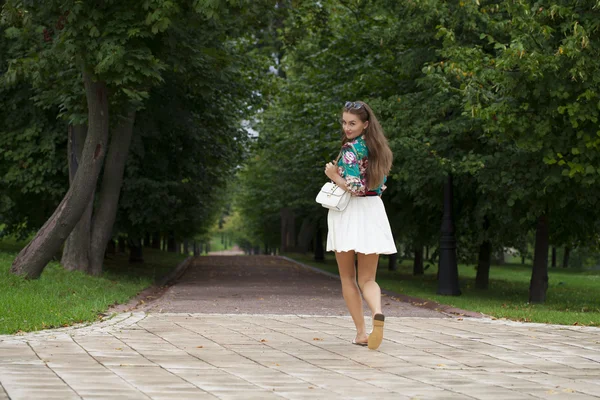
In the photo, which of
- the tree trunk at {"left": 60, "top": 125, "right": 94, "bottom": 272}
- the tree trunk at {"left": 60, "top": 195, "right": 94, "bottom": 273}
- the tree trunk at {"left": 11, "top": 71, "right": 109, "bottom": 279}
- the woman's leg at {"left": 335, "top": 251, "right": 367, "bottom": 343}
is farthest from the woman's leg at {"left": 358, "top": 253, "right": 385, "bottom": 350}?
the tree trunk at {"left": 60, "top": 195, "right": 94, "bottom": 273}

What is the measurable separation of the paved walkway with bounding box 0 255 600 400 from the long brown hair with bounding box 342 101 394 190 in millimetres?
1555

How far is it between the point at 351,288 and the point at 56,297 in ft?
21.0

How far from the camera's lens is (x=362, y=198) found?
8.29m

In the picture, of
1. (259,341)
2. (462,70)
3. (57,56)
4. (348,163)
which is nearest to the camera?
(348,163)

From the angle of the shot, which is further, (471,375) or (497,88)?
(497,88)

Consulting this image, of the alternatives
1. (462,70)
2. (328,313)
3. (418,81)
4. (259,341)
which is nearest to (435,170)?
(418,81)

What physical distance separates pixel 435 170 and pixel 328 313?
23.2ft

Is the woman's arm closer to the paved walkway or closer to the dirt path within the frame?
the paved walkway

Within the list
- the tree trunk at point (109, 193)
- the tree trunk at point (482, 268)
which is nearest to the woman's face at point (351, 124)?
the tree trunk at point (109, 193)

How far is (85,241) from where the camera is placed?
65.1 feet

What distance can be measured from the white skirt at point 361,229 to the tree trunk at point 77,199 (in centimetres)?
839

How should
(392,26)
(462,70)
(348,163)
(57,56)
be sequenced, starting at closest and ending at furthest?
1. (348,163)
2. (57,56)
3. (462,70)
4. (392,26)

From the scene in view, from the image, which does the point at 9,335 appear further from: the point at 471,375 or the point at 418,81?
the point at 418,81

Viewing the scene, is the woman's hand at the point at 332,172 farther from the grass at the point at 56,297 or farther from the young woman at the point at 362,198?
the grass at the point at 56,297
